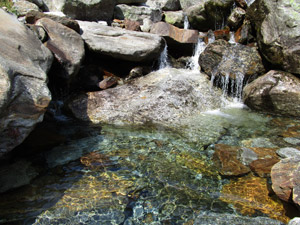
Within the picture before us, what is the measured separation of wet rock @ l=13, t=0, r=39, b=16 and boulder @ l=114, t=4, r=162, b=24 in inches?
157

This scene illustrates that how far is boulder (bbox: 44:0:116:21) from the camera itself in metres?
10.4

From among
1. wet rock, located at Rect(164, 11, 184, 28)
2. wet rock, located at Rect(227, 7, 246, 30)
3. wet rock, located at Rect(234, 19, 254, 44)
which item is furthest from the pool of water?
wet rock, located at Rect(164, 11, 184, 28)

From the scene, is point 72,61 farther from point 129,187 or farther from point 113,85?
point 129,187

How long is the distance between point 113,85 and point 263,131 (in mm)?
4653

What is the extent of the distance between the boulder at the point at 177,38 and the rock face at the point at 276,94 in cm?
349

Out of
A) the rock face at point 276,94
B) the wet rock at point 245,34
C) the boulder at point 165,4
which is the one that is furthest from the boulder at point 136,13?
the rock face at point 276,94

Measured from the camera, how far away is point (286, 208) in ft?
10.9

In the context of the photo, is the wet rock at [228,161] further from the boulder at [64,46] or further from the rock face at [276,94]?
the boulder at [64,46]

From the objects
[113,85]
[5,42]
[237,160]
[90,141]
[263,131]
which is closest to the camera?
[5,42]

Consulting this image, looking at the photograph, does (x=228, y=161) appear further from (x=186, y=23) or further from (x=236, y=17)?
(x=186, y=23)

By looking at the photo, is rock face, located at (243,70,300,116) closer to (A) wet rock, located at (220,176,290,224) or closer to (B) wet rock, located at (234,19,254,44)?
(B) wet rock, located at (234,19,254,44)

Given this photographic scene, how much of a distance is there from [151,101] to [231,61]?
3309 mm

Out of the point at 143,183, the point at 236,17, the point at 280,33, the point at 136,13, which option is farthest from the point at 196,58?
the point at 143,183

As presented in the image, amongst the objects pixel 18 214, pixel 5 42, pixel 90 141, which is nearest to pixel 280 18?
pixel 90 141
